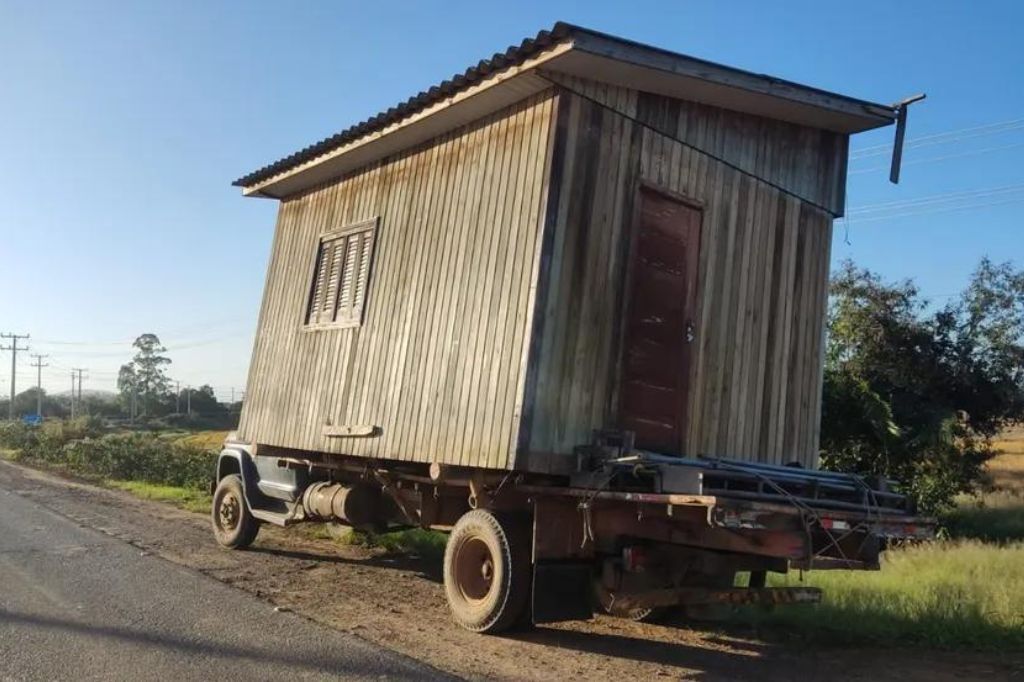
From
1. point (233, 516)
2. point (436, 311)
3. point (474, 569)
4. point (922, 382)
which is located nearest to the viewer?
point (474, 569)

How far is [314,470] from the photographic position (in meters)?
11.0

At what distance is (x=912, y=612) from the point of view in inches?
318

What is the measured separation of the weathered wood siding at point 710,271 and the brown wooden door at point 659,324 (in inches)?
5.3

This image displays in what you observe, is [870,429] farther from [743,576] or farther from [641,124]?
[641,124]

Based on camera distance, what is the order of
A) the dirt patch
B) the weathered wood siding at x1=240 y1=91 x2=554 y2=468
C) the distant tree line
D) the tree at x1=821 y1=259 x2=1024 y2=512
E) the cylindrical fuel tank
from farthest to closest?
1. the distant tree line
2. the tree at x1=821 y1=259 x2=1024 y2=512
3. the cylindrical fuel tank
4. the weathered wood siding at x1=240 y1=91 x2=554 y2=468
5. the dirt patch

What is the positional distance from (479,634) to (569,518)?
3.95 feet

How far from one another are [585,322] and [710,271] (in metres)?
1.61

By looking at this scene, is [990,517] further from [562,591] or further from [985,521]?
[562,591]

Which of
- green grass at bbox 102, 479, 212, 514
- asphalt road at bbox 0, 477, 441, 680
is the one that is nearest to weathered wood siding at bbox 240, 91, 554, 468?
asphalt road at bbox 0, 477, 441, 680

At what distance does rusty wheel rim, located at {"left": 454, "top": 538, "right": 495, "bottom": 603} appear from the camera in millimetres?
7609

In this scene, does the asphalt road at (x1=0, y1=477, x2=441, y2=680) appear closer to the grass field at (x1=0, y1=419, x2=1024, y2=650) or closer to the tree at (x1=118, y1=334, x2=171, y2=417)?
the grass field at (x1=0, y1=419, x2=1024, y2=650)

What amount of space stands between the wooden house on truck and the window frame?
50 millimetres

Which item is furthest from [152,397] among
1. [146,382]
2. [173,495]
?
[173,495]

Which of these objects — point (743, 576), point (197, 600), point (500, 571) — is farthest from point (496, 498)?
point (743, 576)
